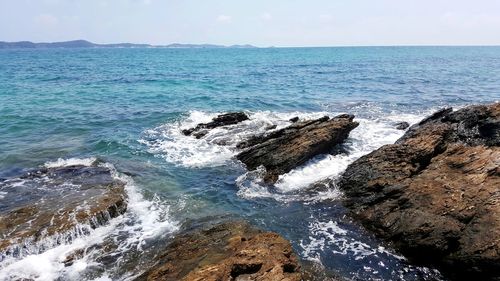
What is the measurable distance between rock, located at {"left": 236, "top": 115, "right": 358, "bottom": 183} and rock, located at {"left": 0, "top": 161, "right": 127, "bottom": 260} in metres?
7.26

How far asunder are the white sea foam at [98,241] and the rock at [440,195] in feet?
26.4

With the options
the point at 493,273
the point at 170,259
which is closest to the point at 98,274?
the point at 170,259

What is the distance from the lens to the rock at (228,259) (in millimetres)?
10133

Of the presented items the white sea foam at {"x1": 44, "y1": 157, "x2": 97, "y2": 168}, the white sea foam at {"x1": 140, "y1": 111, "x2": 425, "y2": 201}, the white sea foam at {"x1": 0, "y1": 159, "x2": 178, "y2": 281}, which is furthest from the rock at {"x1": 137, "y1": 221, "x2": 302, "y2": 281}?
the white sea foam at {"x1": 44, "y1": 157, "x2": 97, "y2": 168}

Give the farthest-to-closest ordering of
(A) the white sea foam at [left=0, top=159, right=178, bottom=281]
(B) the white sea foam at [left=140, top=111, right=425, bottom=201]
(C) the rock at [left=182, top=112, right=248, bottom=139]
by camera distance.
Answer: (C) the rock at [left=182, top=112, right=248, bottom=139] < (B) the white sea foam at [left=140, top=111, right=425, bottom=201] < (A) the white sea foam at [left=0, top=159, right=178, bottom=281]

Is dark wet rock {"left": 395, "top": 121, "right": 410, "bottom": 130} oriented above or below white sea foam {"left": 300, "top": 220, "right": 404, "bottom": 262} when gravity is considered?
above

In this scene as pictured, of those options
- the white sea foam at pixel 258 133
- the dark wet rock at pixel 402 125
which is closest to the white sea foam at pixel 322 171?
the white sea foam at pixel 258 133

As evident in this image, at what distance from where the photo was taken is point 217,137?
2748 centimetres

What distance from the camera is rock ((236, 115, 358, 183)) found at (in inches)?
819

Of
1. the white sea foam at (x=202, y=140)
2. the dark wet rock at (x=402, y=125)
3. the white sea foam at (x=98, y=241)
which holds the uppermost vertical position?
the dark wet rock at (x=402, y=125)

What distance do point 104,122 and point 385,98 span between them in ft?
99.0

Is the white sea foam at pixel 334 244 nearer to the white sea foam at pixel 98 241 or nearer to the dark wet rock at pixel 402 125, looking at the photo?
the white sea foam at pixel 98 241

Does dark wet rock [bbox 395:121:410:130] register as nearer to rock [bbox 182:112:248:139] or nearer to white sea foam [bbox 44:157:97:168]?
rock [bbox 182:112:248:139]

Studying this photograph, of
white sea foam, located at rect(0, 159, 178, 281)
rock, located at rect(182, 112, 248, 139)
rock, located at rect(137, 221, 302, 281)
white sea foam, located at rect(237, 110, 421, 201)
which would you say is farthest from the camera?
rock, located at rect(182, 112, 248, 139)
